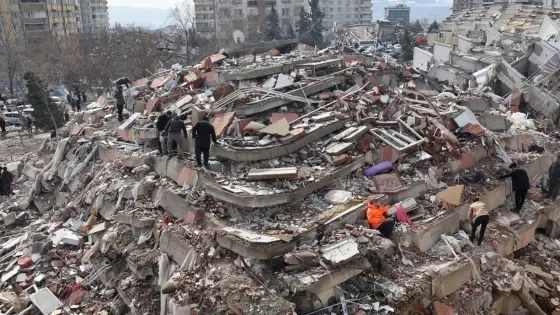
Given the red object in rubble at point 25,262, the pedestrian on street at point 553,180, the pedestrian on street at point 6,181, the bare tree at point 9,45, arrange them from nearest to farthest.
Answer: the red object in rubble at point 25,262 < the pedestrian on street at point 553,180 < the pedestrian on street at point 6,181 < the bare tree at point 9,45

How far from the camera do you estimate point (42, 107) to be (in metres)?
19.0

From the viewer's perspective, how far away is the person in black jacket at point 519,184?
27.4 feet

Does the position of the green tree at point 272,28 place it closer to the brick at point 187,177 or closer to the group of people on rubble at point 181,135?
the group of people on rubble at point 181,135

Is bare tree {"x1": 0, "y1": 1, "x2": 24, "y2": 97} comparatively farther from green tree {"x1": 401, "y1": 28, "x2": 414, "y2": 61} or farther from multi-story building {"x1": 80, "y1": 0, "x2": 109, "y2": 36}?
green tree {"x1": 401, "y1": 28, "x2": 414, "y2": 61}

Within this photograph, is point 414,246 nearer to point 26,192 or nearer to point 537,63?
point 26,192

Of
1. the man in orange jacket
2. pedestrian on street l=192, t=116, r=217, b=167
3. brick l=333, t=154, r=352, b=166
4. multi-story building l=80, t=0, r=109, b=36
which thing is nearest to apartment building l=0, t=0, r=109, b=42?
multi-story building l=80, t=0, r=109, b=36

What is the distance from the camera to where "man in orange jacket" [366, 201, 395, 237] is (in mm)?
7074

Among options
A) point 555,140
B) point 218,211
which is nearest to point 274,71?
point 218,211

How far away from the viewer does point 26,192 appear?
11977mm

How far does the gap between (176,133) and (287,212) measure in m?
2.67

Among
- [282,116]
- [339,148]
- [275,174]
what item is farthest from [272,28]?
[275,174]

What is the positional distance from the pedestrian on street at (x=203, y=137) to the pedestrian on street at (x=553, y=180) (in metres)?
6.68

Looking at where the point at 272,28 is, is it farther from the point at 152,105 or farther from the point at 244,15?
the point at 152,105

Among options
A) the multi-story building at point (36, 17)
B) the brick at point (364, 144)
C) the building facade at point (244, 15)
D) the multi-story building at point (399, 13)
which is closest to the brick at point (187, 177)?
the brick at point (364, 144)
